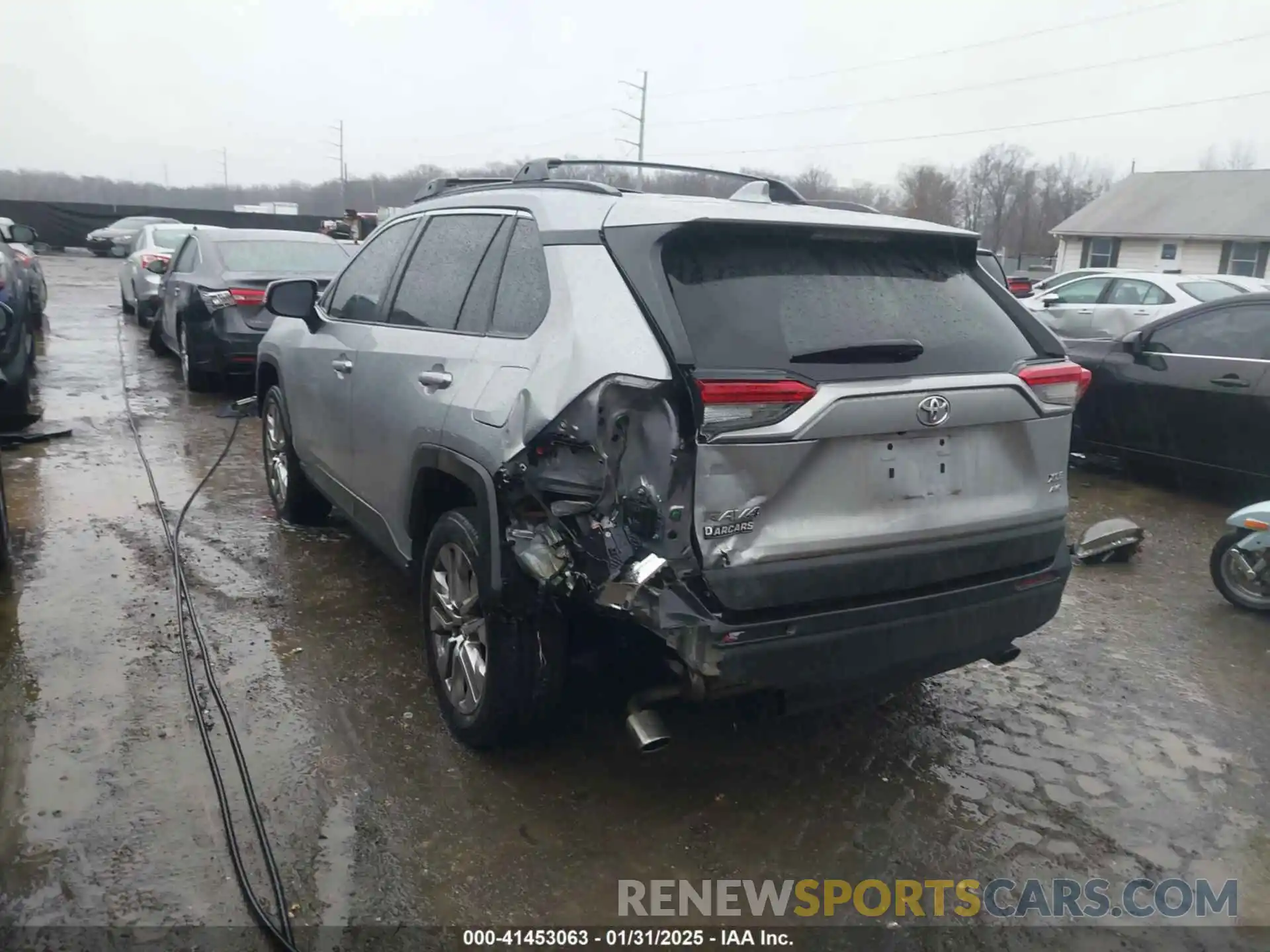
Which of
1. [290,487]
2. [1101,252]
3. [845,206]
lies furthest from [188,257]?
[1101,252]

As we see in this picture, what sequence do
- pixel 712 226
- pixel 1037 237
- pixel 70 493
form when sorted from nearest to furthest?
pixel 712 226
pixel 70 493
pixel 1037 237

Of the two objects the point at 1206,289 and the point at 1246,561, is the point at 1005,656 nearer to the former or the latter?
the point at 1246,561

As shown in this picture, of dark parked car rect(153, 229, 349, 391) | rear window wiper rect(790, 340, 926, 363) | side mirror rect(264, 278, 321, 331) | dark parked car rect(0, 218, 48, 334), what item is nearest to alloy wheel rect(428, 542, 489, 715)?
rear window wiper rect(790, 340, 926, 363)

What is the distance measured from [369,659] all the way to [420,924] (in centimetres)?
174

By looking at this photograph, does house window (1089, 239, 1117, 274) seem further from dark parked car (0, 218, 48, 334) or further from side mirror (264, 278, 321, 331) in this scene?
side mirror (264, 278, 321, 331)

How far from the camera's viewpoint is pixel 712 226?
2.93 metres

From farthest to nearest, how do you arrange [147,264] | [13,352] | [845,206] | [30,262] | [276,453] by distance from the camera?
[147,264] → [30,262] → [13,352] → [276,453] → [845,206]

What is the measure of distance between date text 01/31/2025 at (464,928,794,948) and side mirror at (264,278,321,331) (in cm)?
340

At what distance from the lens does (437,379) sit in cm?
370

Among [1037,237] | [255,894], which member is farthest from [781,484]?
[1037,237]

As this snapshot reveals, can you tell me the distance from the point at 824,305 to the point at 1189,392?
5.35 m

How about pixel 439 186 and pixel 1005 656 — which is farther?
pixel 439 186

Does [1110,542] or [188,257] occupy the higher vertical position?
[188,257]

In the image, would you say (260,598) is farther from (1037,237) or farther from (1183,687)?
(1037,237)
